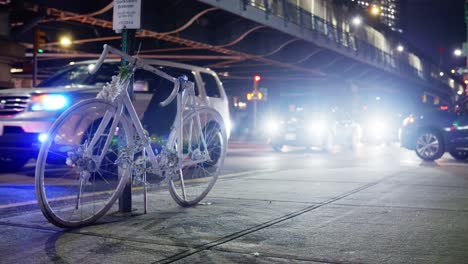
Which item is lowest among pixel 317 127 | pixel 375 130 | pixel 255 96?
pixel 317 127

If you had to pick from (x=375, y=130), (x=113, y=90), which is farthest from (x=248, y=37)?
(x=113, y=90)

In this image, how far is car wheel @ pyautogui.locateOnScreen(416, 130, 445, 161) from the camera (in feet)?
50.0

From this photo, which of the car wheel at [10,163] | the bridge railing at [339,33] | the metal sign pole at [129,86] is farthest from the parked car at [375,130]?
the metal sign pole at [129,86]

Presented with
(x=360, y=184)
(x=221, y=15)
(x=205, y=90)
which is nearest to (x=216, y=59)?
(x=221, y=15)

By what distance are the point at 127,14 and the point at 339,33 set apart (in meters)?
30.1

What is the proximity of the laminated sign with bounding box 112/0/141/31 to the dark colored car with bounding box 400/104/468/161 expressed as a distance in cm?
1161

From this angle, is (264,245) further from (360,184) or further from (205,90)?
(205,90)

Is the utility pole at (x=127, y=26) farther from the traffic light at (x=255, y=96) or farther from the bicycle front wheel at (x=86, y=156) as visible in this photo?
the traffic light at (x=255, y=96)

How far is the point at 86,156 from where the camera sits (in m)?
4.77

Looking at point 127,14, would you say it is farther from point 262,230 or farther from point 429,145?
point 429,145

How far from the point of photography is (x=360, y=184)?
8742 mm

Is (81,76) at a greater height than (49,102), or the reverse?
(81,76)

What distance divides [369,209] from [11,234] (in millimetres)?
3661

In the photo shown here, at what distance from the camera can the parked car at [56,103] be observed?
28.6 feet
